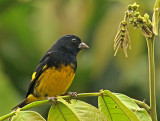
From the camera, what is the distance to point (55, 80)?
3732 mm

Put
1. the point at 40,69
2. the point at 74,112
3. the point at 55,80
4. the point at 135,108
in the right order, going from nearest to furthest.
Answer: the point at 74,112 → the point at 135,108 → the point at 55,80 → the point at 40,69

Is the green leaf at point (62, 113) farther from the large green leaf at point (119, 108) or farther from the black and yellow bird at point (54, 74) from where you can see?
the black and yellow bird at point (54, 74)

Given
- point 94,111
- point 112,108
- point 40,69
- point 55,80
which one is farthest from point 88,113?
point 40,69

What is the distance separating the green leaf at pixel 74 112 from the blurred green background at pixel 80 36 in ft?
4.41

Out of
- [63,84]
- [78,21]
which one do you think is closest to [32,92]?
[63,84]

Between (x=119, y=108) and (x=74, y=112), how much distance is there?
25cm

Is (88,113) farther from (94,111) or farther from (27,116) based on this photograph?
(27,116)

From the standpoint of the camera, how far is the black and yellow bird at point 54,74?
12.3 feet

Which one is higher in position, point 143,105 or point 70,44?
point 70,44

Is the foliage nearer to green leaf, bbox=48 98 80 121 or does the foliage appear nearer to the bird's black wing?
green leaf, bbox=48 98 80 121

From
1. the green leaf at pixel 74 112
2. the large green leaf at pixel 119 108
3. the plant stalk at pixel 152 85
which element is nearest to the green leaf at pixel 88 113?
the green leaf at pixel 74 112

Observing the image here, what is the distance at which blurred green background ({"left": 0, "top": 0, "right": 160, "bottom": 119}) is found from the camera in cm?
366

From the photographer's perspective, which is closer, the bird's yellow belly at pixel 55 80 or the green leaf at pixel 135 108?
the green leaf at pixel 135 108

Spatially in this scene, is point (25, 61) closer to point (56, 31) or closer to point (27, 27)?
point (27, 27)
